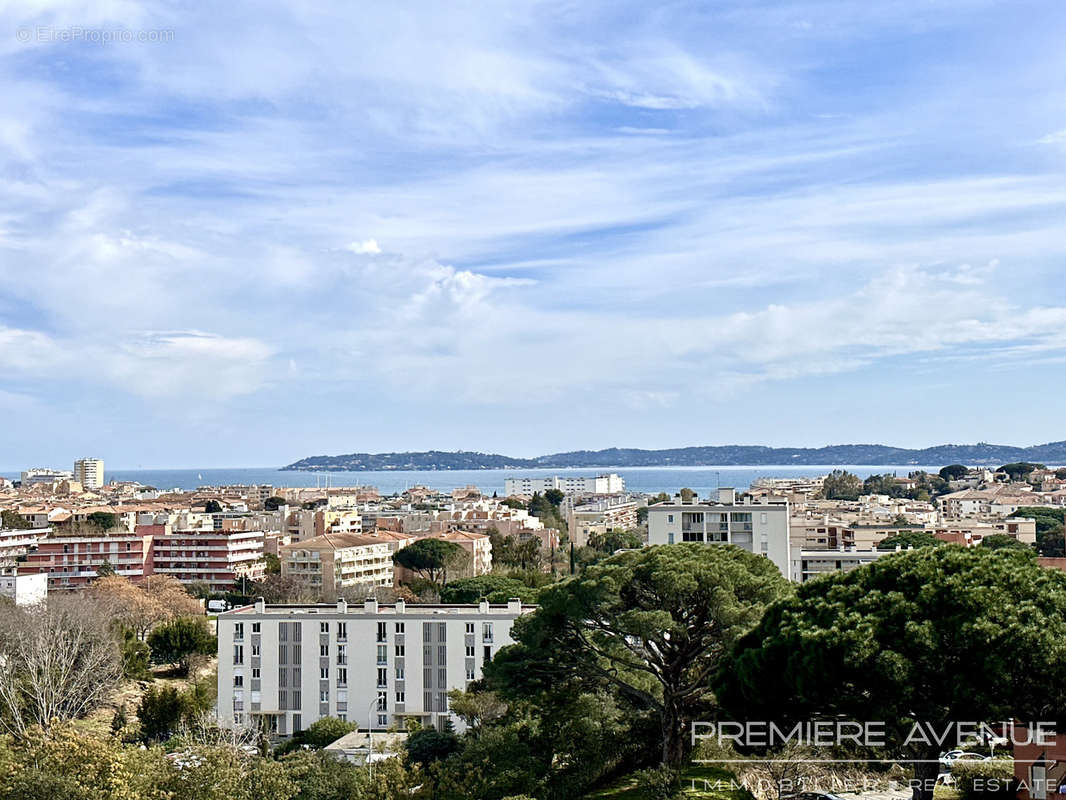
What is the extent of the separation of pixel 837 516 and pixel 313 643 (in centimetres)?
4970

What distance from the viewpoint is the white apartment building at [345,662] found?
34.6 meters

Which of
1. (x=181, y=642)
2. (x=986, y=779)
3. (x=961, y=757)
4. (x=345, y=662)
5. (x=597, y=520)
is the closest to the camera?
(x=986, y=779)

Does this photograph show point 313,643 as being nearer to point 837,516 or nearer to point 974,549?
point 974,549

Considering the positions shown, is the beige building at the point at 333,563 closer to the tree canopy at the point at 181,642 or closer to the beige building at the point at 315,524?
the beige building at the point at 315,524

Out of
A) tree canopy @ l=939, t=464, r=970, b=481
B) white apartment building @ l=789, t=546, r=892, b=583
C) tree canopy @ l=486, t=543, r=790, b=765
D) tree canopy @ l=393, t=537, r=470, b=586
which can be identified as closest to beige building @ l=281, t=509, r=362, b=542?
tree canopy @ l=393, t=537, r=470, b=586

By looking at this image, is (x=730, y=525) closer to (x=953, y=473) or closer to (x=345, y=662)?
(x=345, y=662)

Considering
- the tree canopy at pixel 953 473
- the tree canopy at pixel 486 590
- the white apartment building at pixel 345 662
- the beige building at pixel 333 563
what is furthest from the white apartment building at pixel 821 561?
the tree canopy at pixel 953 473

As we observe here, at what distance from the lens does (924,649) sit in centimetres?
1325

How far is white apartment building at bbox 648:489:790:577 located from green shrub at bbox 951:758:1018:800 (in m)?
26.0

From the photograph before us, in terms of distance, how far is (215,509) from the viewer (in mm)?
109312

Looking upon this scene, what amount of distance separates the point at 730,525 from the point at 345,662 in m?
15.8

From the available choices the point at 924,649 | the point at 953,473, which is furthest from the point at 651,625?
the point at 953,473

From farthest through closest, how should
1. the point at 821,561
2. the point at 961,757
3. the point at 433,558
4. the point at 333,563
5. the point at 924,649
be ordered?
the point at 333,563, the point at 433,558, the point at 821,561, the point at 961,757, the point at 924,649

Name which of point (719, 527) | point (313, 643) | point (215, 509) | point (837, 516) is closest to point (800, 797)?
point (313, 643)
